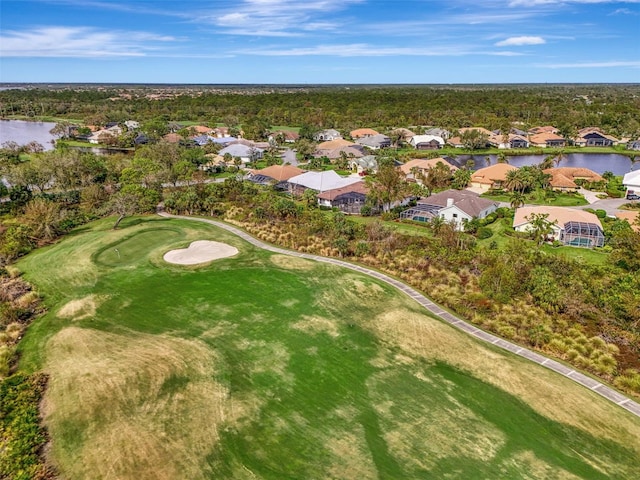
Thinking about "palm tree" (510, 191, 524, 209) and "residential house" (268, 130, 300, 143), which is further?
"residential house" (268, 130, 300, 143)

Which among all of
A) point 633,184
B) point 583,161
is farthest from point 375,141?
point 633,184

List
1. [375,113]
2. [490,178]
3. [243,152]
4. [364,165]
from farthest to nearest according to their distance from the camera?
[375,113] < [243,152] < [364,165] < [490,178]

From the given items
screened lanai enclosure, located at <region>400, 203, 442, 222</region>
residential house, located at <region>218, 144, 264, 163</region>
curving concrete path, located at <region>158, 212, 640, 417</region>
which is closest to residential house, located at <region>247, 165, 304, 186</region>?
residential house, located at <region>218, 144, 264, 163</region>

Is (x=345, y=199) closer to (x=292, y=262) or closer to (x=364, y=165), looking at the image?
(x=292, y=262)

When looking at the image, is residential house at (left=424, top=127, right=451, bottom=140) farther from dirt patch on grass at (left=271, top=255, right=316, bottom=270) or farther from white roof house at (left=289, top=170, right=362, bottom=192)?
dirt patch on grass at (left=271, top=255, right=316, bottom=270)

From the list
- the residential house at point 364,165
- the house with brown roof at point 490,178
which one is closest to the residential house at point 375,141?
the residential house at point 364,165
